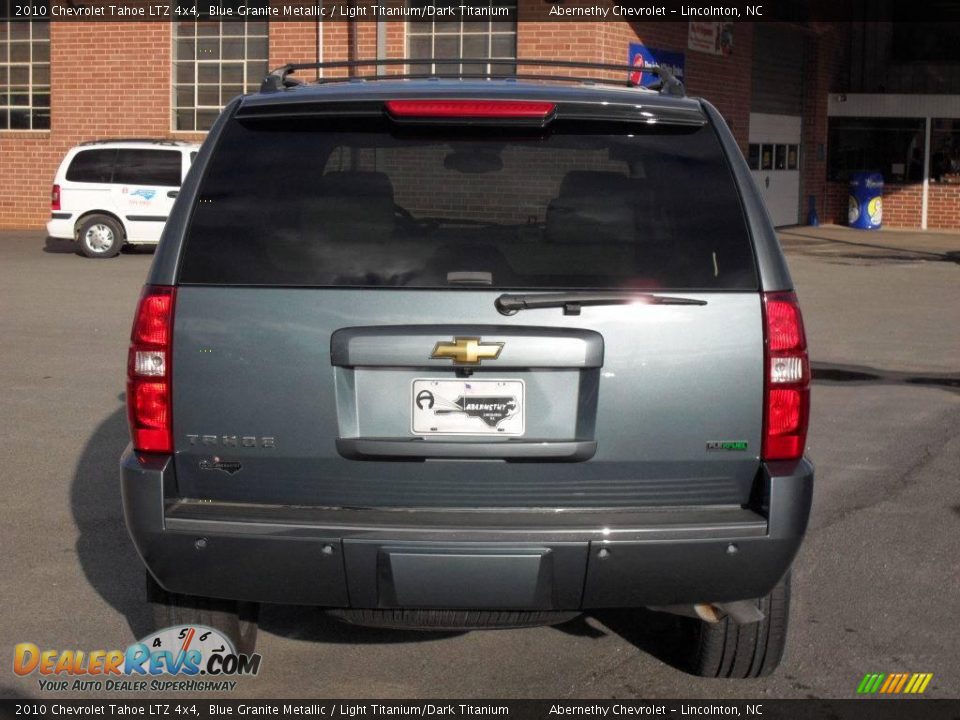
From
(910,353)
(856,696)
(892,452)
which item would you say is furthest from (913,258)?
(856,696)

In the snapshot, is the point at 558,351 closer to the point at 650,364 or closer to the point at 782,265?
the point at 650,364

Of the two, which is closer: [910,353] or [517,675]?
[517,675]

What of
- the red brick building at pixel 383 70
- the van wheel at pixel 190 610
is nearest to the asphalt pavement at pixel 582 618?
the van wheel at pixel 190 610

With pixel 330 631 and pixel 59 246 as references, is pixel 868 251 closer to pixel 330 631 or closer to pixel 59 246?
pixel 59 246

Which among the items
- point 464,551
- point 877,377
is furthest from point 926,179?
point 464,551

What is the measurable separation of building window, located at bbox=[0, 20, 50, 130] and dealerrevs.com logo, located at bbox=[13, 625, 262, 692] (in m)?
24.7

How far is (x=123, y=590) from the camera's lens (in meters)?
5.32

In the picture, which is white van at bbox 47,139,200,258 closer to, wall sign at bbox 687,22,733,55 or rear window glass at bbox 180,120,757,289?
wall sign at bbox 687,22,733,55

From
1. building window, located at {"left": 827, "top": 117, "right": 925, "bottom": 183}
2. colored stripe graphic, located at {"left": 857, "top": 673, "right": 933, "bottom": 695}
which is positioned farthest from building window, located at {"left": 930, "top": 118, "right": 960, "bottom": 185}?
colored stripe graphic, located at {"left": 857, "top": 673, "right": 933, "bottom": 695}

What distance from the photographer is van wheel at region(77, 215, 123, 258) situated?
21078 mm

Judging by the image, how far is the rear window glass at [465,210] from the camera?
12.3 feet

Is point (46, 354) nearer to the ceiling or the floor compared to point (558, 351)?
nearer to the floor

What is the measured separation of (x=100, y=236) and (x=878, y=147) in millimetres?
20280

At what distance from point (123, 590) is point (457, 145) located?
247 centimetres
